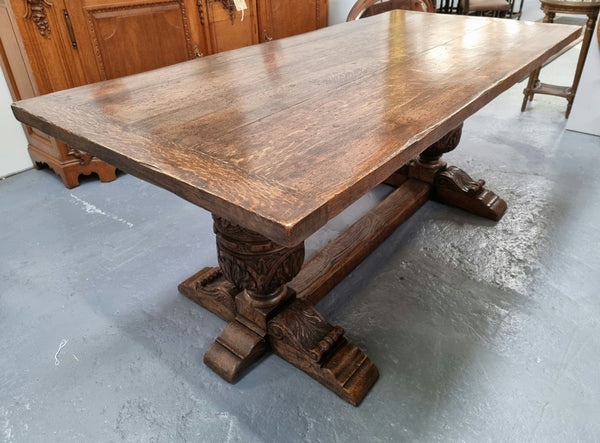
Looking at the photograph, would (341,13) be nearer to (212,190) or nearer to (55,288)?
(55,288)

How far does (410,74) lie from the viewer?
4.96ft

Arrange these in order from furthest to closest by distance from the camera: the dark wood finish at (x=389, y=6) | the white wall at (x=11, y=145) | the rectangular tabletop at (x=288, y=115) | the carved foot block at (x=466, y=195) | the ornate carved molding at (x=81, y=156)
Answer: the dark wood finish at (x=389, y=6)
the white wall at (x=11, y=145)
the ornate carved molding at (x=81, y=156)
the carved foot block at (x=466, y=195)
the rectangular tabletop at (x=288, y=115)

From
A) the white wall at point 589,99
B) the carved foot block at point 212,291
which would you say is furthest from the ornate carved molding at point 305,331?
the white wall at point 589,99

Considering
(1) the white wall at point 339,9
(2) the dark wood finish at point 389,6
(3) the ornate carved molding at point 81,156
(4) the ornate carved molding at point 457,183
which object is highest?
(2) the dark wood finish at point 389,6

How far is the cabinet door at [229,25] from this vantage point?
2873 millimetres

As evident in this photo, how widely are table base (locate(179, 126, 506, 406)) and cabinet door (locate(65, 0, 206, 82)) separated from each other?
1412 mm

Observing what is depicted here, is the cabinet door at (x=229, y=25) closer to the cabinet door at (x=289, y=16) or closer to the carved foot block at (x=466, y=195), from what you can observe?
the cabinet door at (x=289, y=16)

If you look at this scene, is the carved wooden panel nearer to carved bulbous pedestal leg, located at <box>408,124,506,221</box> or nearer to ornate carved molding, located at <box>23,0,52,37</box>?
ornate carved molding, located at <box>23,0,52,37</box>

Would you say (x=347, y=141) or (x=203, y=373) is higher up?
(x=347, y=141)

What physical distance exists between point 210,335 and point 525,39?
1.72 meters

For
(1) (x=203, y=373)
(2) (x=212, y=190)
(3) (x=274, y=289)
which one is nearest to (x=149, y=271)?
(1) (x=203, y=373)

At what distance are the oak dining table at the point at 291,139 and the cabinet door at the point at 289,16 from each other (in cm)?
129

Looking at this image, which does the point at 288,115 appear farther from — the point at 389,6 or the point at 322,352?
the point at 389,6

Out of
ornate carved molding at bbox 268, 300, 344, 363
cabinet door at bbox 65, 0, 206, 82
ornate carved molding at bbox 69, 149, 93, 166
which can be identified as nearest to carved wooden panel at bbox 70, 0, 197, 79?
cabinet door at bbox 65, 0, 206, 82
